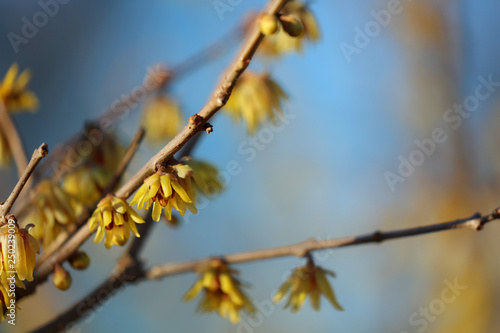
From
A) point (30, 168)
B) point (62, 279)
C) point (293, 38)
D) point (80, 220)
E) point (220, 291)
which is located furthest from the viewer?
point (293, 38)

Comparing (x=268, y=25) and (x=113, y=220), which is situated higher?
(x=268, y=25)

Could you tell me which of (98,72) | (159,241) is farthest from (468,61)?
(98,72)

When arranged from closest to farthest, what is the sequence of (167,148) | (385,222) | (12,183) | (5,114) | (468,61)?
(167,148)
(5,114)
(12,183)
(468,61)
(385,222)

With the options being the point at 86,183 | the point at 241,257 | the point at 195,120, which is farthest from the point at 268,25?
the point at 86,183

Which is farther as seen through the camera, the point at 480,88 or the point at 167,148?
the point at 480,88

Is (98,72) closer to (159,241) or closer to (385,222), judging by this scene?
(159,241)

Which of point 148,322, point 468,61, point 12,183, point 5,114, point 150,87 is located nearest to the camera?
point 5,114

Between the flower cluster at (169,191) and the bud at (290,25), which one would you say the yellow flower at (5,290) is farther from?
the bud at (290,25)

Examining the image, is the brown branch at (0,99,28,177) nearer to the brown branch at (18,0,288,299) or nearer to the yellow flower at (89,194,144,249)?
the brown branch at (18,0,288,299)

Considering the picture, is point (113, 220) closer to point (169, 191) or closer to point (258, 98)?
point (169, 191)
